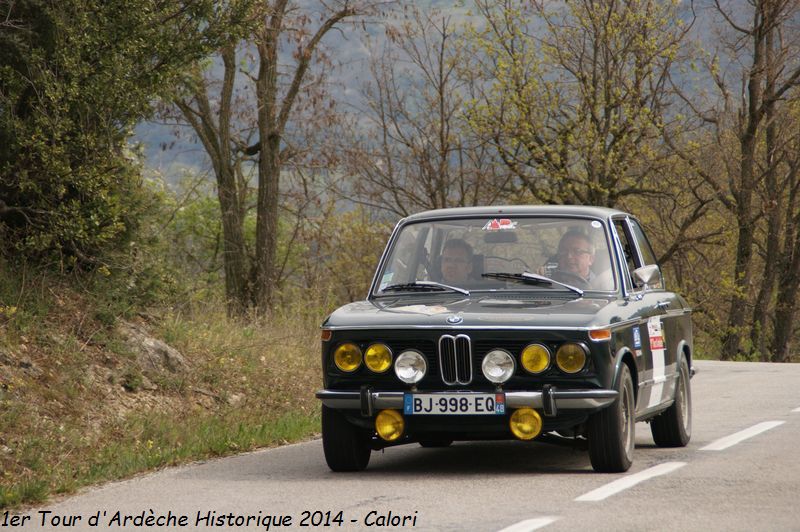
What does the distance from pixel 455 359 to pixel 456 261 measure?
1.50 m

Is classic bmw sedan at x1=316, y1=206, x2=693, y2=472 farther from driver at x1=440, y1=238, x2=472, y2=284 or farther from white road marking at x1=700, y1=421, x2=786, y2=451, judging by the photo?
white road marking at x1=700, y1=421, x2=786, y2=451

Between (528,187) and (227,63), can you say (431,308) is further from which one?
(528,187)

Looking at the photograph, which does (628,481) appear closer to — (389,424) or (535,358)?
(535,358)

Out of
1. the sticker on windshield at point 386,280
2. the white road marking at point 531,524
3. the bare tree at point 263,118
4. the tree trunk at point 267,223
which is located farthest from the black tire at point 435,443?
the tree trunk at point 267,223

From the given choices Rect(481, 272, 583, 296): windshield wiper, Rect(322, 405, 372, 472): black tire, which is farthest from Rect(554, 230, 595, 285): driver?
Rect(322, 405, 372, 472): black tire

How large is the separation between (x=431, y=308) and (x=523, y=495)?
1.78 metres

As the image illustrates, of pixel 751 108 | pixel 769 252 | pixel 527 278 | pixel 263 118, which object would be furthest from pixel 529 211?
pixel 769 252

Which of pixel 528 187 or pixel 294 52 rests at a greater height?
pixel 294 52

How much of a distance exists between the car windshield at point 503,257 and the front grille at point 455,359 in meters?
1.13

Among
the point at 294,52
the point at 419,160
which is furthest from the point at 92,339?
the point at 419,160

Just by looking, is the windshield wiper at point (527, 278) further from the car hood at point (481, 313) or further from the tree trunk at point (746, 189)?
the tree trunk at point (746, 189)

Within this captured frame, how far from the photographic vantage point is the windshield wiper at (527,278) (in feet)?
30.9

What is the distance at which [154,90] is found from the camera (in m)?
13.1

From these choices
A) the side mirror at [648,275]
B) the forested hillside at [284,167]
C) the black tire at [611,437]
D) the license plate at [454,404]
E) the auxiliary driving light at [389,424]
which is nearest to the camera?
the license plate at [454,404]
